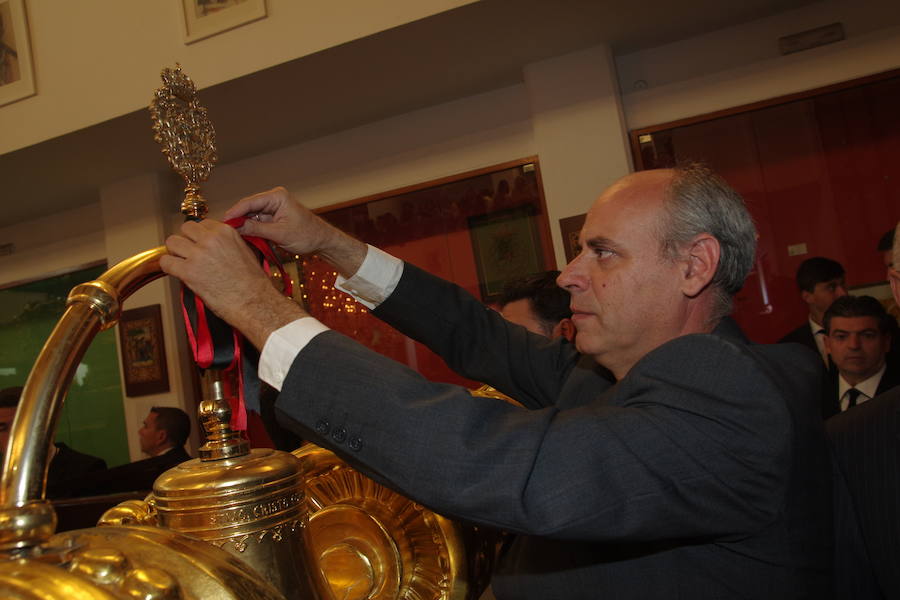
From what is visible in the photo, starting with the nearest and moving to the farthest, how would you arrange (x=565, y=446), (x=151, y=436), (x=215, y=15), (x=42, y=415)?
(x=42, y=415), (x=565, y=446), (x=215, y=15), (x=151, y=436)

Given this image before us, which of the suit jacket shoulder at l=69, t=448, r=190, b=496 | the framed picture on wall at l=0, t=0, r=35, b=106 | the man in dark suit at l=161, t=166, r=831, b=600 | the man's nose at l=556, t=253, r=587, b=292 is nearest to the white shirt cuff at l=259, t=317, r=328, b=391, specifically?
the man in dark suit at l=161, t=166, r=831, b=600

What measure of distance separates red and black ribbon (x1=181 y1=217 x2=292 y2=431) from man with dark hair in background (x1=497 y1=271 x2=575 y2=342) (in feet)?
6.70

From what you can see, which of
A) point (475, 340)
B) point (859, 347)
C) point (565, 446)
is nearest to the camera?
point (565, 446)

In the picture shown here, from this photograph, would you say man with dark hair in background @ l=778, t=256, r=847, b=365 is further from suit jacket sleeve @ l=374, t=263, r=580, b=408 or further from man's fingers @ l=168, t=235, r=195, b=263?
man's fingers @ l=168, t=235, r=195, b=263

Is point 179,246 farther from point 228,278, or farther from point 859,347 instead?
point 859,347

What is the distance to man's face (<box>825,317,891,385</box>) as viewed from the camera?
3068 millimetres

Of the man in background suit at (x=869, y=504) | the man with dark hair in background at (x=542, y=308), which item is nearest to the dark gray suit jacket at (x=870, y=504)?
the man in background suit at (x=869, y=504)

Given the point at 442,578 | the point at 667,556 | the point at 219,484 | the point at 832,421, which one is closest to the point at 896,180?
the point at 832,421

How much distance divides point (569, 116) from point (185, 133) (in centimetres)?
414

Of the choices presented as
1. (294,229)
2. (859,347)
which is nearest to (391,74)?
(859,347)

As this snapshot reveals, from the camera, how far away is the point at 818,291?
387 cm

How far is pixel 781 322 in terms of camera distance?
14.7ft

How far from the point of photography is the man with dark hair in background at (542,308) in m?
2.86

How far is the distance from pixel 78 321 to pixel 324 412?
31 cm
